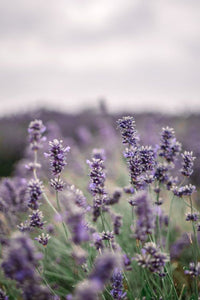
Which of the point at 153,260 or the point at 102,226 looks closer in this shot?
the point at 153,260

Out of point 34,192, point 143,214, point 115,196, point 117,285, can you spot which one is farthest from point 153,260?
point 115,196

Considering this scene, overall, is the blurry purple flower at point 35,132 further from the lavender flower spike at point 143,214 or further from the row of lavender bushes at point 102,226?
the lavender flower spike at point 143,214

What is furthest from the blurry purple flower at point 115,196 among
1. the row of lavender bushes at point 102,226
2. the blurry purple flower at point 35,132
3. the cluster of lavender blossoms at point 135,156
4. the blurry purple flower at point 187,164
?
the blurry purple flower at point 35,132

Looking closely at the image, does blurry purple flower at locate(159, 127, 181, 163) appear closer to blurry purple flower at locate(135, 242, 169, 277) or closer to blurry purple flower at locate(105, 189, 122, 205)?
blurry purple flower at locate(135, 242, 169, 277)

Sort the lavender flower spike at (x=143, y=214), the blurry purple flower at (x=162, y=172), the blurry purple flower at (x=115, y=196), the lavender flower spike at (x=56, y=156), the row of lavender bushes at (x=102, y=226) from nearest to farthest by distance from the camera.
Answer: the row of lavender bushes at (x=102, y=226), the lavender flower spike at (x=143, y=214), the blurry purple flower at (x=162, y=172), the lavender flower spike at (x=56, y=156), the blurry purple flower at (x=115, y=196)

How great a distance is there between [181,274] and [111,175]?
3126mm

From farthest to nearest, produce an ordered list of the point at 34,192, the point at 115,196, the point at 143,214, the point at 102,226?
the point at 115,196
the point at 102,226
the point at 34,192
the point at 143,214

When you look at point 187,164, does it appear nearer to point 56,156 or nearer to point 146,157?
point 146,157

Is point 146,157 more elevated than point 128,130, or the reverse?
point 128,130

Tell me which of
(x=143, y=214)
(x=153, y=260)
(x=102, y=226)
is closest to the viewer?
(x=143, y=214)

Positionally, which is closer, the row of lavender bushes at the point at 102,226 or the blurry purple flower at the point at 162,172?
the row of lavender bushes at the point at 102,226

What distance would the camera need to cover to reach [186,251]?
3.19 metres

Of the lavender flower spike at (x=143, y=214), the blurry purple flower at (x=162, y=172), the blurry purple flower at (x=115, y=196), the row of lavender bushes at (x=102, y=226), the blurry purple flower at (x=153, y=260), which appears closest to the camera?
the row of lavender bushes at (x=102, y=226)

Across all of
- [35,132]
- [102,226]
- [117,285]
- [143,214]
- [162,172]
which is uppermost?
[35,132]
